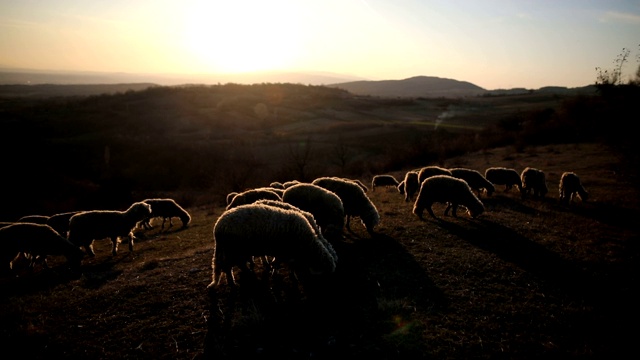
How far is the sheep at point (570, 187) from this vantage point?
51.8 feet

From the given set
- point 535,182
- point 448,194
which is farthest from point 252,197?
point 535,182

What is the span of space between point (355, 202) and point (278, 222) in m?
4.88

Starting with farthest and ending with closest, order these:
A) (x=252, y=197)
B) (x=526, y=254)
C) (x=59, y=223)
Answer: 1. (x=59, y=223)
2. (x=252, y=197)
3. (x=526, y=254)

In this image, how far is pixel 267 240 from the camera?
7.35 m

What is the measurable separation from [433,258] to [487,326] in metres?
2.97

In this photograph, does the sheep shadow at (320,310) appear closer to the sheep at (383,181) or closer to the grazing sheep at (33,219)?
the grazing sheep at (33,219)

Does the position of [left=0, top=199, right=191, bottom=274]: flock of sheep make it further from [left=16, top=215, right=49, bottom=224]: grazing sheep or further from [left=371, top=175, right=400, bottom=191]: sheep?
[left=371, top=175, right=400, bottom=191]: sheep

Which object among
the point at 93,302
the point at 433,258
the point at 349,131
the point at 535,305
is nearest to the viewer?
the point at 535,305

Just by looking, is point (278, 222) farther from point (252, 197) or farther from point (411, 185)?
point (411, 185)

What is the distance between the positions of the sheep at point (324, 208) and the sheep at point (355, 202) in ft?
4.14

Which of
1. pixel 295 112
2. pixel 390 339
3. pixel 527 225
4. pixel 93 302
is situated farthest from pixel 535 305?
pixel 295 112

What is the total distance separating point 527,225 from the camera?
39.8 ft

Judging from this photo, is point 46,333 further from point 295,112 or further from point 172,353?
point 295,112

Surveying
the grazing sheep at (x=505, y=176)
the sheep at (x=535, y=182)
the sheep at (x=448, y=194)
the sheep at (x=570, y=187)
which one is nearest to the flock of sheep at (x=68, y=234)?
the sheep at (x=448, y=194)
